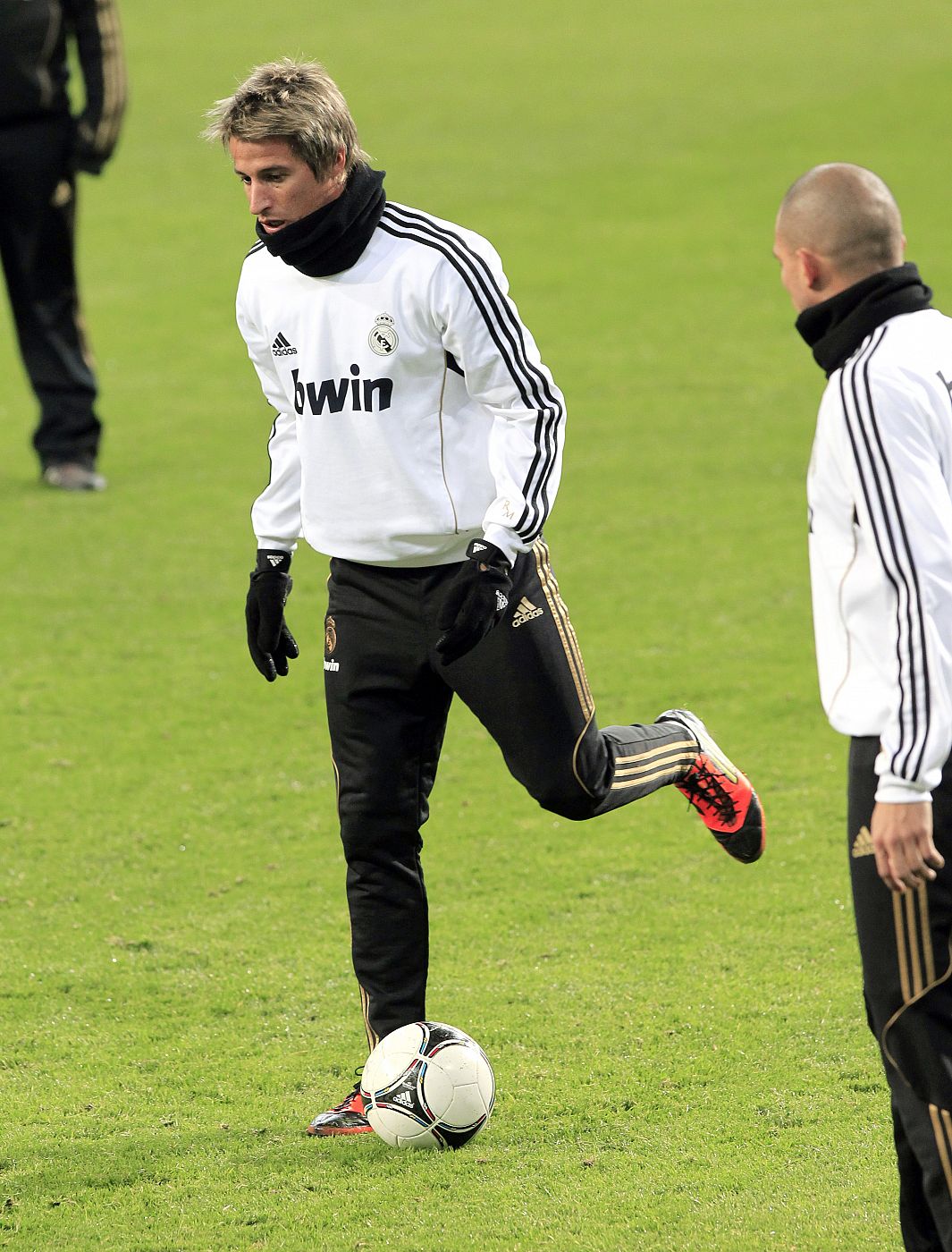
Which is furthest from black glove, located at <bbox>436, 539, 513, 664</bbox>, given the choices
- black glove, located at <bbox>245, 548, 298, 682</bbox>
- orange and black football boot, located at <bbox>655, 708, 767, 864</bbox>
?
orange and black football boot, located at <bbox>655, 708, 767, 864</bbox>

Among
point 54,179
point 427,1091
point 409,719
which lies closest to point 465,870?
point 409,719

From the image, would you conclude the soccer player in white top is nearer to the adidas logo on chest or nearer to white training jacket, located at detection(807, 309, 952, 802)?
the adidas logo on chest

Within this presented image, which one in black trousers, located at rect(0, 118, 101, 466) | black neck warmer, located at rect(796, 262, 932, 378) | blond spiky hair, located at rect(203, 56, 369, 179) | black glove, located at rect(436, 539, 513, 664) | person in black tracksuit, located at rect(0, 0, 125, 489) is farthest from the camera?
black trousers, located at rect(0, 118, 101, 466)

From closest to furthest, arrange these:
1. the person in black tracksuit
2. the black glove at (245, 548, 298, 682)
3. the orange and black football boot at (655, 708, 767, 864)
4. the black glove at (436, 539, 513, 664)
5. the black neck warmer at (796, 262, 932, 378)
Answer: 1. the black neck warmer at (796, 262, 932, 378)
2. the black glove at (436, 539, 513, 664)
3. the black glove at (245, 548, 298, 682)
4. the orange and black football boot at (655, 708, 767, 864)
5. the person in black tracksuit

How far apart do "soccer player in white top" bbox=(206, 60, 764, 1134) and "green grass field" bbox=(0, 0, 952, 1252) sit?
1.74 ft

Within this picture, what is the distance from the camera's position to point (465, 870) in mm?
6277

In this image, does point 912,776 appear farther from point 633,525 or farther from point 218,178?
point 218,178

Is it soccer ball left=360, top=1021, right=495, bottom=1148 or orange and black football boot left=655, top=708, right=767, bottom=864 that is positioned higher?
orange and black football boot left=655, top=708, right=767, bottom=864

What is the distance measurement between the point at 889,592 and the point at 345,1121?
221cm

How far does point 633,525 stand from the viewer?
10766 mm

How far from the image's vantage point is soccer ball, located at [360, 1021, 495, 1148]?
4297 millimetres

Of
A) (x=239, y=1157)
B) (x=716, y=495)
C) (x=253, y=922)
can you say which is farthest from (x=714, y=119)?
(x=239, y=1157)

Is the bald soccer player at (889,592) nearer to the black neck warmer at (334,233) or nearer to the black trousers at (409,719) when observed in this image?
the black trousers at (409,719)

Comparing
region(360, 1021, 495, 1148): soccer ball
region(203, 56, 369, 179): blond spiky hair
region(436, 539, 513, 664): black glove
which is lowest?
region(360, 1021, 495, 1148): soccer ball
